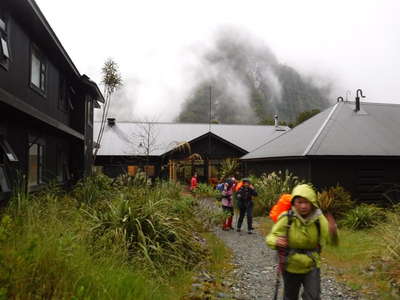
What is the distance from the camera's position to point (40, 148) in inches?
457

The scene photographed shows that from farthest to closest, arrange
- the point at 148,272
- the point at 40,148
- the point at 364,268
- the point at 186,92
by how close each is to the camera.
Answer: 1. the point at 186,92
2. the point at 40,148
3. the point at 364,268
4. the point at 148,272

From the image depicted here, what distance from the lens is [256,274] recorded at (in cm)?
621

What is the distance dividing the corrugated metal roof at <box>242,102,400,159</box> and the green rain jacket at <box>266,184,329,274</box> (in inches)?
362

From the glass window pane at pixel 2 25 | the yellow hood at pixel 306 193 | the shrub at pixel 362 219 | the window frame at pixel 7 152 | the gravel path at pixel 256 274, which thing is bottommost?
the gravel path at pixel 256 274

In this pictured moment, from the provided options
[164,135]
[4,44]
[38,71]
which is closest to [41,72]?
[38,71]

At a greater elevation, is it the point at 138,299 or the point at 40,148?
the point at 40,148

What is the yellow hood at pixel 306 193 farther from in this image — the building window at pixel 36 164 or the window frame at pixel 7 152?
the building window at pixel 36 164

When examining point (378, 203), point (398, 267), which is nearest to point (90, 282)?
point (398, 267)

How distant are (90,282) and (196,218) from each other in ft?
20.0

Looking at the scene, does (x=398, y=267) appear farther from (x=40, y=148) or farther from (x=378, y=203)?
(x=40, y=148)

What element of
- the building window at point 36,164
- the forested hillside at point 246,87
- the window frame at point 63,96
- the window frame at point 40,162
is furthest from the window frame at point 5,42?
the forested hillside at point 246,87

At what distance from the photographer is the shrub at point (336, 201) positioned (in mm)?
11367

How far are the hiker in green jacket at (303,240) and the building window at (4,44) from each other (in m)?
7.46

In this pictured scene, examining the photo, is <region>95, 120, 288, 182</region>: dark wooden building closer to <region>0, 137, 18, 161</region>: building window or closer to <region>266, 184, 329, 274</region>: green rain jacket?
<region>0, 137, 18, 161</region>: building window
